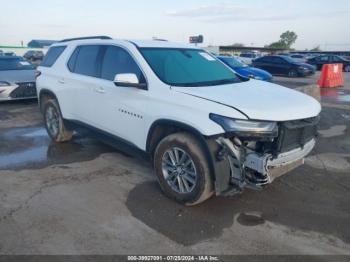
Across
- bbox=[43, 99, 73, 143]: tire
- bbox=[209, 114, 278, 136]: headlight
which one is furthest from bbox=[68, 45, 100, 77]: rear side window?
bbox=[209, 114, 278, 136]: headlight

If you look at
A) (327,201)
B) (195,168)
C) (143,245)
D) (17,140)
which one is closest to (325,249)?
(327,201)

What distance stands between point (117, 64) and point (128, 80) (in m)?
0.78

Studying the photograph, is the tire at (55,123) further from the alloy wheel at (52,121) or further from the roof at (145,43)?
the roof at (145,43)

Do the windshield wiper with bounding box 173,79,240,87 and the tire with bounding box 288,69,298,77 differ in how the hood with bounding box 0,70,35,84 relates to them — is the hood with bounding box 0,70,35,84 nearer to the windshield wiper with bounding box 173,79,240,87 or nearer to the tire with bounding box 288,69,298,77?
the windshield wiper with bounding box 173,79,240,87

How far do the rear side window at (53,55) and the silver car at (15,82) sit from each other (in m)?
4.27

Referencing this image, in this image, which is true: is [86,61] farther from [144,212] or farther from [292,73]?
[292,73]

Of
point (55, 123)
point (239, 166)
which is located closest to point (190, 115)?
point (239, 166)

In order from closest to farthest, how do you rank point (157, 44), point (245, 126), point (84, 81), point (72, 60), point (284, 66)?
point (245, 126) → point (157, 44) → point (84, 81) → point (72, 60) → point (284, 66)

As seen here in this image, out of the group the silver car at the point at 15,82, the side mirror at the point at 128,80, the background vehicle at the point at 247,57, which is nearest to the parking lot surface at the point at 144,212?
the side mirror at the point at 128,80

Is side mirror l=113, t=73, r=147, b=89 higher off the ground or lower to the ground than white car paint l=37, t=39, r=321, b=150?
higher

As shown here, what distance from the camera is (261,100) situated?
3809 millimetres

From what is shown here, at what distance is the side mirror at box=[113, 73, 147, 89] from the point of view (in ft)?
13.6

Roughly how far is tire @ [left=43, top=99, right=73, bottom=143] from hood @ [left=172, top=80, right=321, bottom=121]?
3.19 meters

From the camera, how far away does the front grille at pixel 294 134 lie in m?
3.59
